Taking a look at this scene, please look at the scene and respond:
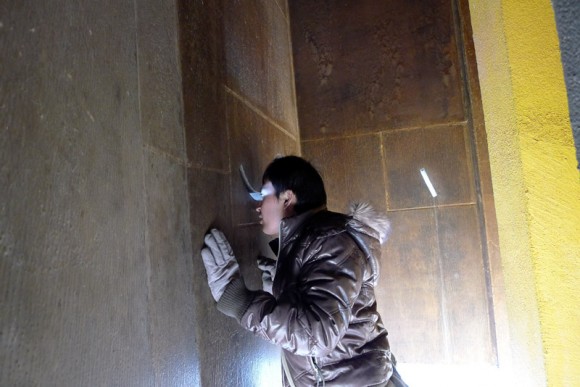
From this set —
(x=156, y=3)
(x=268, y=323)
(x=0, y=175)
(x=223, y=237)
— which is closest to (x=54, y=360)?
(x=0, y=175)

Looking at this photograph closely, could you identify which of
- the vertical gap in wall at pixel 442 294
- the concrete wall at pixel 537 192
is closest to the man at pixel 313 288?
the concrete wall at pixel 537 192

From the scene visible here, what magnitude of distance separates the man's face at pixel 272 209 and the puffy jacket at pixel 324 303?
13 cm

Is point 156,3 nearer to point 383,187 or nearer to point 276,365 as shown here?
point 276,365

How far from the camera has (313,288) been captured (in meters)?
1.58

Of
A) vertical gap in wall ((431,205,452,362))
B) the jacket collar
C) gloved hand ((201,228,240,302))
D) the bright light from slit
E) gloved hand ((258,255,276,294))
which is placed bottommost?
vertical gap in wall ((431,205,452,362))

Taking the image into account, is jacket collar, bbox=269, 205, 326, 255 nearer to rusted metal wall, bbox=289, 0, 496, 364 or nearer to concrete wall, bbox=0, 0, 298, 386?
→ concrete wall, bbox=0, 0, 298, 386

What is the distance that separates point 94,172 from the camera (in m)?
1.25

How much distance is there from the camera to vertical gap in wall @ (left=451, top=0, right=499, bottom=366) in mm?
3455

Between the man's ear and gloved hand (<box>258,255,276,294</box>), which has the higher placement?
the man's ear

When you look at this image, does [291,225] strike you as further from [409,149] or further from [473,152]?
[473,152]

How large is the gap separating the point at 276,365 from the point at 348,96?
241 centimetres

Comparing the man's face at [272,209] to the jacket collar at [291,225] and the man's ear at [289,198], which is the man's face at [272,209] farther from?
the jacket collar at [291,225]

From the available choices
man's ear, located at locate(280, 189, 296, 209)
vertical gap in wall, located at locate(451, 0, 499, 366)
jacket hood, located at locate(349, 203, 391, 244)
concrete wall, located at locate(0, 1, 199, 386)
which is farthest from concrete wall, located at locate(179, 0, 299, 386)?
vertical gap in wall, located at locate(451, 0, 499, 366)

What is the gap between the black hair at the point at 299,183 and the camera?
6.65ft
